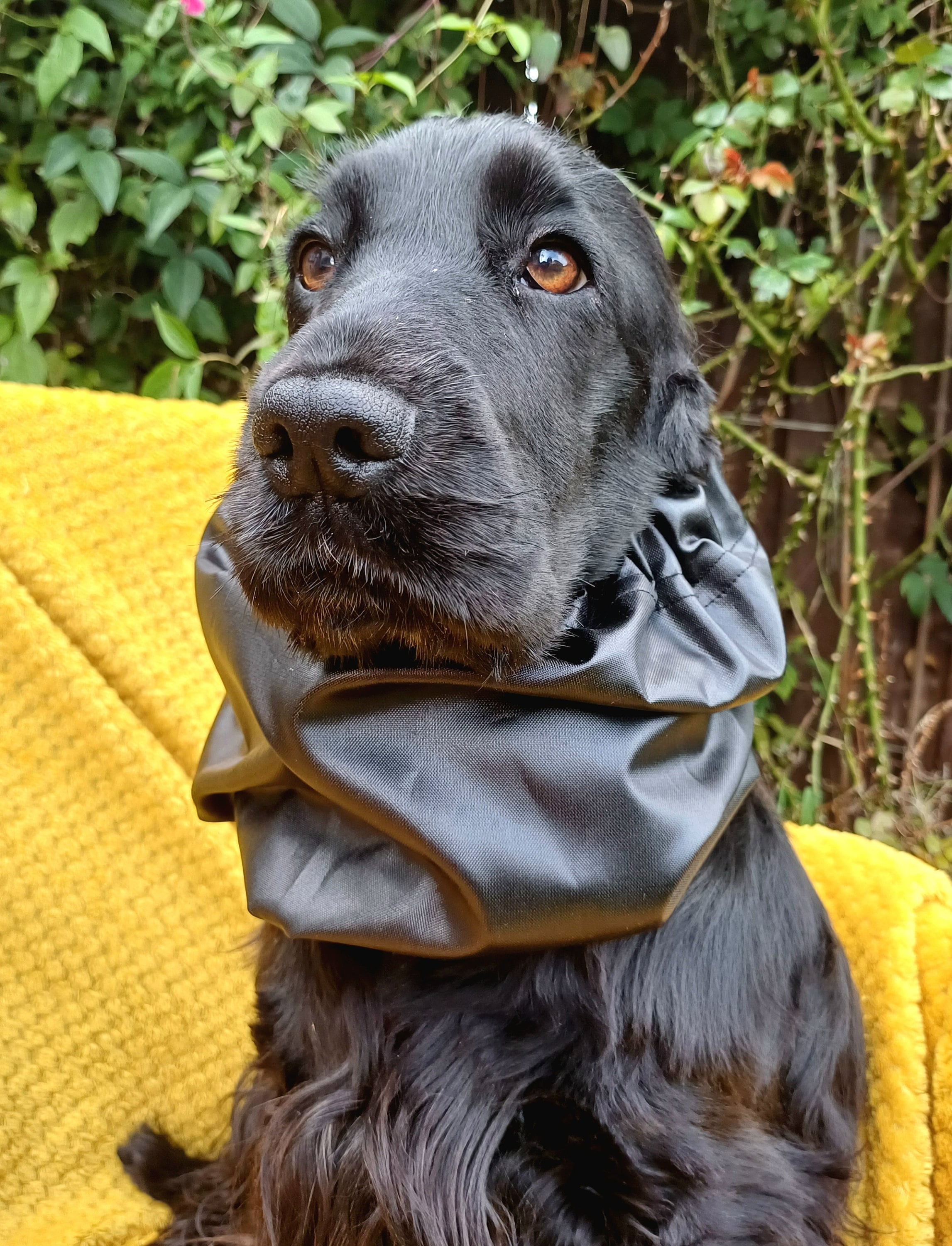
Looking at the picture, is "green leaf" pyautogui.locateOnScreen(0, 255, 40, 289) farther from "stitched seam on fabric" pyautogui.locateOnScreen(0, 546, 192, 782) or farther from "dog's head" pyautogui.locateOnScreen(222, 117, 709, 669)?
"dog's head" pyautogui.locateOnScreen(222, 117, 709, 669)

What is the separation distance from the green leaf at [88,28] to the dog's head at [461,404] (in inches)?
36.9

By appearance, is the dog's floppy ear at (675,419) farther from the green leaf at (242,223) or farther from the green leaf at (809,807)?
the green leaf at (809,807)

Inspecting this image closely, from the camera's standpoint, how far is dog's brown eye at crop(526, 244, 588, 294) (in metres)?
0.99

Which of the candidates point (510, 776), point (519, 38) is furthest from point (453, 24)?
point (510, 776)

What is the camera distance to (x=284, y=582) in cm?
81

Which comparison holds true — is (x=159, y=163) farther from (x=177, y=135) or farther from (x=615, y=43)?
(x=615, y=43)

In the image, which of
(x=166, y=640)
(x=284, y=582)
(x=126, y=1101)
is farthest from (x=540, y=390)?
(x=126, y=1101)

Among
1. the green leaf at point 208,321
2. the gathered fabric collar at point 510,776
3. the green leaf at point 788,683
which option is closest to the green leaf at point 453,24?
the green leaf at point 208,321

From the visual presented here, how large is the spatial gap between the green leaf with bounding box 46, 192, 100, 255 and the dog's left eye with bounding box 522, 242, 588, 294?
1.25 meters

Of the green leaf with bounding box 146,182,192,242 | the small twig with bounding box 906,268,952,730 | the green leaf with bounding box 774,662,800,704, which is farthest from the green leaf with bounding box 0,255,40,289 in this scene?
the small twig with bounding box 906,268,952,730

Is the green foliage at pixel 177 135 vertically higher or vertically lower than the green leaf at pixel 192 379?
higher

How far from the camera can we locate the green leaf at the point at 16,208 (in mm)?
1818

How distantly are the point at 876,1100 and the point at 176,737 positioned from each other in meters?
1.18

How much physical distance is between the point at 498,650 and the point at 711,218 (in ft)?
4.56
